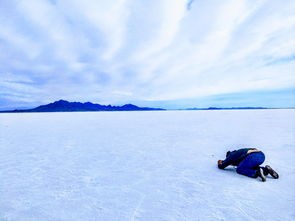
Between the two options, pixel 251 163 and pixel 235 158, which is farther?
pixel 235 158

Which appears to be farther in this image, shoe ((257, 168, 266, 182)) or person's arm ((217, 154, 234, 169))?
person's arm ((217, 154, 234, 169))

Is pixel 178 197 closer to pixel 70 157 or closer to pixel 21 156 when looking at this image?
pixel 70 157

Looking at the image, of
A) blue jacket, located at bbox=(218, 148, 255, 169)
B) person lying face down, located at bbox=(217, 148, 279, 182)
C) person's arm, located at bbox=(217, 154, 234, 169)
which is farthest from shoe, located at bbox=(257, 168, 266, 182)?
person's arm, located at bbox=(217, 154, 234, 169)

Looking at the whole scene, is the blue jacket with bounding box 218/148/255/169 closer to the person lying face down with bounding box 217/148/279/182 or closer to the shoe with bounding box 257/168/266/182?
the person lying face down with bounding box 217/148/279/182

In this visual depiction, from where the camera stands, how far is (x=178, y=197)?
3.37 metres

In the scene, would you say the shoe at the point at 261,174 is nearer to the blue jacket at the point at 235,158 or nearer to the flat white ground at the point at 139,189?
the flat white ground at the point at 139,189

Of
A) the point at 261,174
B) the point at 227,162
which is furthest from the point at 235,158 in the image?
the point at 261,174

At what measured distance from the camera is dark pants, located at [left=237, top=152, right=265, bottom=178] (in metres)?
4.25

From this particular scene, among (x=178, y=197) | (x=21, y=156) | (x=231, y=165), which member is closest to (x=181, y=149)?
(x=231, y=165)

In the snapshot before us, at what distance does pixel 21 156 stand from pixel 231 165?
5.39 metres

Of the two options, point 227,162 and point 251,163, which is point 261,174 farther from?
point 227,162

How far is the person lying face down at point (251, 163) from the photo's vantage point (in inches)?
162

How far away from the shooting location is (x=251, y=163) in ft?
14.2

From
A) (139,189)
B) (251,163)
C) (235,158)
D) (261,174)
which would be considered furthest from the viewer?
(235,158)
